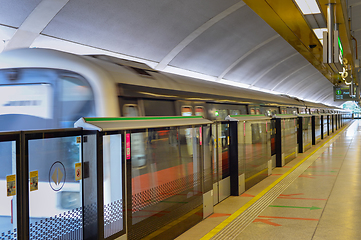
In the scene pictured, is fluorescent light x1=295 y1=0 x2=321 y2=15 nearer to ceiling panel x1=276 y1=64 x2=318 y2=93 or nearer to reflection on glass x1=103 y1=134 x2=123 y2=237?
reflection on glass x1=103 y1=134 x2=123 y2=237

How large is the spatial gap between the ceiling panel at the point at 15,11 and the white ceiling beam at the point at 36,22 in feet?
0.46

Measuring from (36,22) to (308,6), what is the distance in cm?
985

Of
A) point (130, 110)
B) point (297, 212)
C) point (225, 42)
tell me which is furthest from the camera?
point (225, 42)

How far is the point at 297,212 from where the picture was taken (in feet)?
20.9

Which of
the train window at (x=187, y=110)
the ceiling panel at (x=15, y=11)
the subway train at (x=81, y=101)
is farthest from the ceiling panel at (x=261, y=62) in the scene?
the subway train at (x=81, y=101)

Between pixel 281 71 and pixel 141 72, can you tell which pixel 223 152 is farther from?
pixel 281 71

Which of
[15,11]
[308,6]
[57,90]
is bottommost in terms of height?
[57,90]

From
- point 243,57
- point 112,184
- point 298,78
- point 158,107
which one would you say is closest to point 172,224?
point 112,184

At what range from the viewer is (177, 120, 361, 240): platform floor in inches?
207

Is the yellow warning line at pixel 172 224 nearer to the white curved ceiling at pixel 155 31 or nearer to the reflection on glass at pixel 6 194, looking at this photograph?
the reflection on glass at pixel 6 194

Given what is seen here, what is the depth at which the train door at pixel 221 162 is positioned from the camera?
7066mm

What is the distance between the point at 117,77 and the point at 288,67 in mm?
30841

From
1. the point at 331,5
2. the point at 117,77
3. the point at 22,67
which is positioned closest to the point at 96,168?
the point at 117,77

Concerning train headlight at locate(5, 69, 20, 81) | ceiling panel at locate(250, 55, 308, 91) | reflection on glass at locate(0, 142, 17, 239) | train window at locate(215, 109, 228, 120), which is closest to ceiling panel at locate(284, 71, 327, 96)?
ceiling panel at locate(250, 55, 308, 91)
